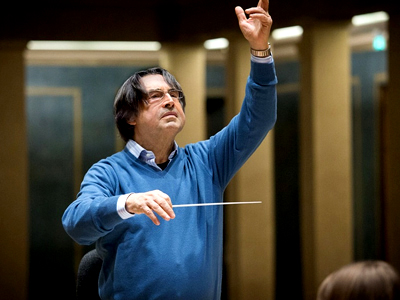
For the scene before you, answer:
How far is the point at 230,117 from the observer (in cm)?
595

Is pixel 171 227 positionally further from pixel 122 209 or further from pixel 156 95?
pixel 156 95

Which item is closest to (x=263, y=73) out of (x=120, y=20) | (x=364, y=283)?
(x=364, y=283)

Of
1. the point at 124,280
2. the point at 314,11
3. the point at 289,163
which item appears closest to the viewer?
the point at 124,280

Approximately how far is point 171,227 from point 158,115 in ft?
1.24

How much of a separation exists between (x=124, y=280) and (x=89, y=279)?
1.45ft

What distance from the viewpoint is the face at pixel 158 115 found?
198cm

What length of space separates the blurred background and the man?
331 cm

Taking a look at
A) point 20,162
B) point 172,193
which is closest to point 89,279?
point 172,193

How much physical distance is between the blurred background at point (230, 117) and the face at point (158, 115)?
337 cm

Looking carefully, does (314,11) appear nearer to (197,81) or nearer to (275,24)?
(275,24)

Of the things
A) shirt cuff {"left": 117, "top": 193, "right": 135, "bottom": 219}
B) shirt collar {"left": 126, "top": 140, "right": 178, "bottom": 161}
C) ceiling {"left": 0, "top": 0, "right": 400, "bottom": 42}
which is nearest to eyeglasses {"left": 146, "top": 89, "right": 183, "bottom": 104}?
shirt collar {"left": 126, "top": 140, "right": 178, "bottom": 161}

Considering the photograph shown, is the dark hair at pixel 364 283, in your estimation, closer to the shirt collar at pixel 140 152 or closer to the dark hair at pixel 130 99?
the shirt collar at pixel 140 152

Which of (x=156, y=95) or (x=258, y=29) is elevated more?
(x=258, y=29)

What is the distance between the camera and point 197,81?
6234mm
